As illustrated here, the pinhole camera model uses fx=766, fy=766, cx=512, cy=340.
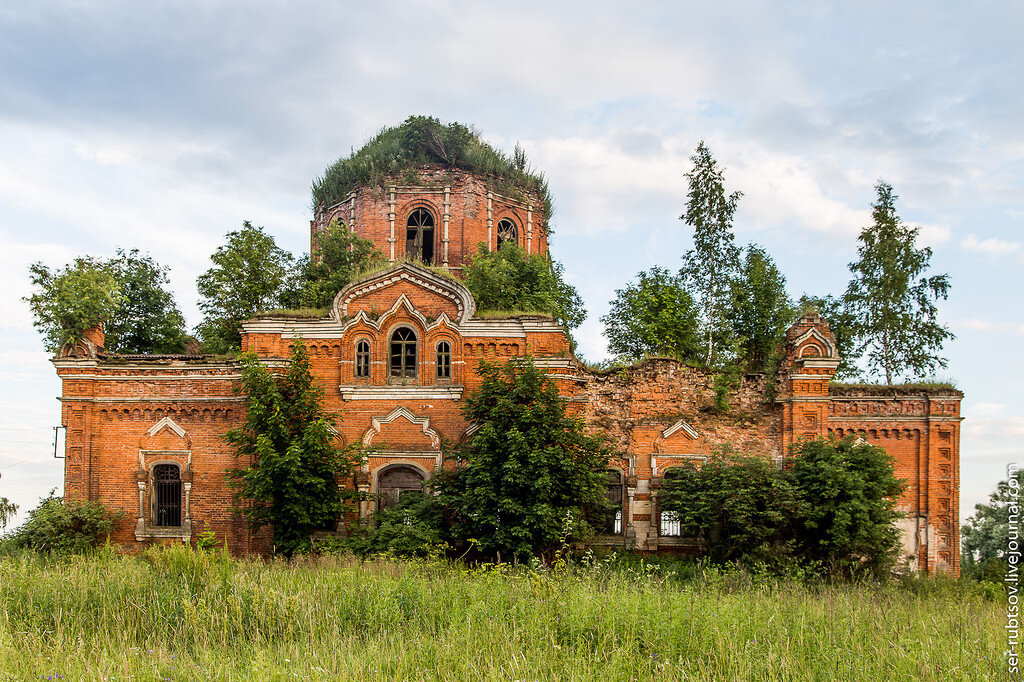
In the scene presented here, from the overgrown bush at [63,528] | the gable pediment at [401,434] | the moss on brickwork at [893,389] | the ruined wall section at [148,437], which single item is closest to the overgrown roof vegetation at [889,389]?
the moss on brickwork at [893,389]

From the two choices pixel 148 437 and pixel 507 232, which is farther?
pixel 507 232

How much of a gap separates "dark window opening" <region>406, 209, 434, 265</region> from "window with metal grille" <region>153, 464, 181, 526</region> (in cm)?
1179

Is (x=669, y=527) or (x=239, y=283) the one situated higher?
(x=239, y=283)

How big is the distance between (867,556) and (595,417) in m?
6.48

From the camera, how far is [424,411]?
58.4 feet

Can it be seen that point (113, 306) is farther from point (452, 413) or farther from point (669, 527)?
point (669, 527)

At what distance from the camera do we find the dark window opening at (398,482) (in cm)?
1786

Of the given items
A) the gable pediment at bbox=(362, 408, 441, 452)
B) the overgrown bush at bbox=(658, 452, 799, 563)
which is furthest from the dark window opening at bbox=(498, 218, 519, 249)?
the overgrown bush at bbox=(658, 452, 799, 563)

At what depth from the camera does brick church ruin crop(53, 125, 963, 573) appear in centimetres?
1780

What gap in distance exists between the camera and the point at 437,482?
1650 cm

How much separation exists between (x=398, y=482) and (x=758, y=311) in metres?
14.0

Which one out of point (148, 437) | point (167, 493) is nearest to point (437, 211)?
point (148, 437)

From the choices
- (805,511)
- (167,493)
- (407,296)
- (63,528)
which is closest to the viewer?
(805,511)

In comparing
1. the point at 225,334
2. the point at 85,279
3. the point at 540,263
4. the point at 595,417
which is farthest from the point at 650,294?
the point at 85,279
